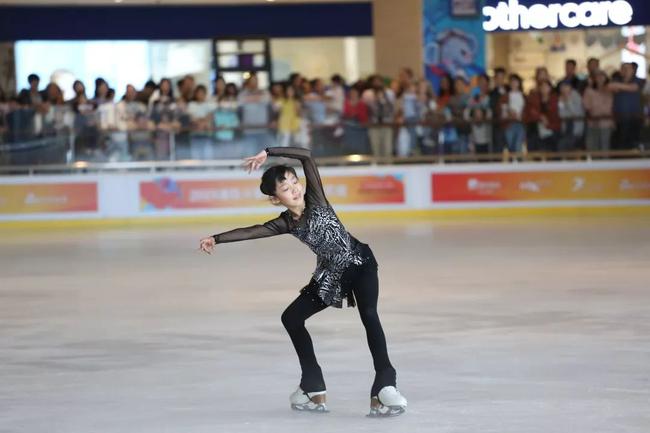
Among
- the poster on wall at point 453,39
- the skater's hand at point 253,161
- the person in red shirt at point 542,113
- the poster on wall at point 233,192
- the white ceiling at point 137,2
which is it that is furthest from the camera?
the white ceiling at point 137,2

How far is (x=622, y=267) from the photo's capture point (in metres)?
12.2

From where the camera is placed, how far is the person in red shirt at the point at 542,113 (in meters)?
19.1

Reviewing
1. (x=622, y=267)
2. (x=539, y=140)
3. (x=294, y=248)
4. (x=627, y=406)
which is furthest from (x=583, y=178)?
(x=627, y=406)

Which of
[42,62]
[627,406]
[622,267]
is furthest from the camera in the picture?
[42,62]

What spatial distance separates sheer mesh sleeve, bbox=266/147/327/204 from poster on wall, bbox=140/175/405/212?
13.5 meters

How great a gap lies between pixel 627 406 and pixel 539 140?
13.6m

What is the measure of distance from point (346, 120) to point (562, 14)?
15.4 feet

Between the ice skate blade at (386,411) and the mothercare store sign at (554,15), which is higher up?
the mothercare store sign at (554,15)

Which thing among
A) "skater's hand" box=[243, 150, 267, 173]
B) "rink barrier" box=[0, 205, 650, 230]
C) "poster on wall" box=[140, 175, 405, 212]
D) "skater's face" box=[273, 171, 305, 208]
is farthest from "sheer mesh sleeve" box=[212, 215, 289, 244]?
"poster on wall" box=[140, 175, 405, 212]

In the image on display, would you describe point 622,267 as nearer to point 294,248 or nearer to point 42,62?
point 294,248

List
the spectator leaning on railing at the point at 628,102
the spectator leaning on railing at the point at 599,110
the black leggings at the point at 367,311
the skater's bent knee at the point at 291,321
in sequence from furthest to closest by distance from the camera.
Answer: the spectator leaning on railing at the point at 599,110 < the spectator leaning on railing at the point at 628,102 < the skater's bent knee at the point at 291,321 < the black leggings at the point at 367,311

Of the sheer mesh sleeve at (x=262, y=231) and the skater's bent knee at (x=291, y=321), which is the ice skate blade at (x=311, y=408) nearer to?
the skater's bent knee at (x=291, y=321)

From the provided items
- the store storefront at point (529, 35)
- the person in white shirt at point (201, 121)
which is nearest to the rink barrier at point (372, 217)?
the person in white shirt at point (201, 121)

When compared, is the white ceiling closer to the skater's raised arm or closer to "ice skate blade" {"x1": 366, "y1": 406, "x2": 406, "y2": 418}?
the skater's raised arm
